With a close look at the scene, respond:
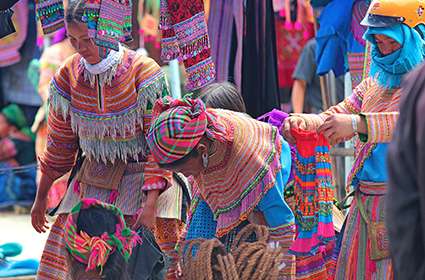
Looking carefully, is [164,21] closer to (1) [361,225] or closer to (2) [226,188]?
(2) [226,188]

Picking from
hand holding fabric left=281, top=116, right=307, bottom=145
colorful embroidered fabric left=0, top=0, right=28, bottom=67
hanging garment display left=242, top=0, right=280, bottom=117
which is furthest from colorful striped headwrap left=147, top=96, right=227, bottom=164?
colorful embroidered fabric left=0, top=0, right=28, bottom=67

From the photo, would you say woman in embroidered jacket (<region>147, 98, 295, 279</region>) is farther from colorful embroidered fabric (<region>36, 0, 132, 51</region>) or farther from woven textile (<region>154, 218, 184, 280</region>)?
woven textile (<region>154, 218, 184, 280</region>)

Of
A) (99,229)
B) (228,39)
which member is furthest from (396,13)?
(99,229)

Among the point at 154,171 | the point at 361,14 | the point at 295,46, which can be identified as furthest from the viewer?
the point at 295,46

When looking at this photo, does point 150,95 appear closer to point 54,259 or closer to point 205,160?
point 205,160

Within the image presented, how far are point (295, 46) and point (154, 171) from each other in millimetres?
5485

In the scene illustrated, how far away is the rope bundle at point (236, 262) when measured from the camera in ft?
13.3

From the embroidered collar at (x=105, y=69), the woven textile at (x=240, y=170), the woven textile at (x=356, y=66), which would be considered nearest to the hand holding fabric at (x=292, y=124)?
the woven textile at (x=240, y=170)

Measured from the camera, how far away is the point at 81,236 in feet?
13.4

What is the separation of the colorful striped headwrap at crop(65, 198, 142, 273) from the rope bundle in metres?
0.28

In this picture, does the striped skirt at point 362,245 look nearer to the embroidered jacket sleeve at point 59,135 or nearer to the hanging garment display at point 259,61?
the hanging garment display at point 259,61

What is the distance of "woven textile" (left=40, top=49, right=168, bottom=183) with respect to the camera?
16.0 feet

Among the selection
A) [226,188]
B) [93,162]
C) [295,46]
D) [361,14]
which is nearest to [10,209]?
[295,46]

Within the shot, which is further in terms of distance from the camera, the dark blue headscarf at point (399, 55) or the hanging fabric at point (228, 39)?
the hanging fabric at point (228, 39)
